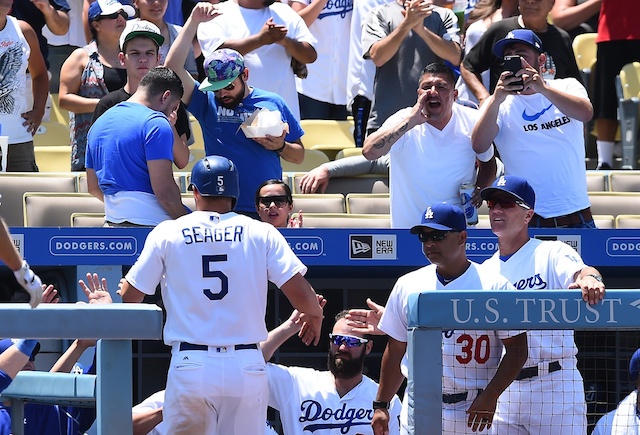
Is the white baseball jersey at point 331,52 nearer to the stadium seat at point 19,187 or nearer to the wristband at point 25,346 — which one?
the stadium seat at point 19,187

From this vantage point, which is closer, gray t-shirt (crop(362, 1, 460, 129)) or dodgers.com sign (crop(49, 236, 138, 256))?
dodgers.com sign (crop(49, 236, 138, 256))

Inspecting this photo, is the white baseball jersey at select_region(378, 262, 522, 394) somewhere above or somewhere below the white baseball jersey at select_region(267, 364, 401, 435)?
above

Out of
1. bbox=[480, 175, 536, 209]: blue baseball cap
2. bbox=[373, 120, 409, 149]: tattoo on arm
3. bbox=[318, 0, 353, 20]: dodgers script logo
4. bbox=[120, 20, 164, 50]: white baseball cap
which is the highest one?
bbox=[318, 0, 353, 20]: dodgers script logo

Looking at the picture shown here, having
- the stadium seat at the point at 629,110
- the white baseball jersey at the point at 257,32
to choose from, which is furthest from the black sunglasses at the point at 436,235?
the stadium seat at the point at 629,110

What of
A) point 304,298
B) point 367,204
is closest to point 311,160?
point 367,204

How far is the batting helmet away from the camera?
5.30 m

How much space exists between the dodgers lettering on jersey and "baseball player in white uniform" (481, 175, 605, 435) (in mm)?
1163

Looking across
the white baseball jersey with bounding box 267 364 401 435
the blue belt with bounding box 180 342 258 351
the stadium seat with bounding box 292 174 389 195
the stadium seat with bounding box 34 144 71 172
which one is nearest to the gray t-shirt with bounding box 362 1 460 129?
the stadium seat with bounding box 292 174 389 195

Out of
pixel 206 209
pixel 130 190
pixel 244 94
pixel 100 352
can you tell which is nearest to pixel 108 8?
pixel 244 94

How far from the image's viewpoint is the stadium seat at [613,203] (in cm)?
785

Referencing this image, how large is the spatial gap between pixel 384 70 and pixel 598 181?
1669mm

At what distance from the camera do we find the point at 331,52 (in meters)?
9.84

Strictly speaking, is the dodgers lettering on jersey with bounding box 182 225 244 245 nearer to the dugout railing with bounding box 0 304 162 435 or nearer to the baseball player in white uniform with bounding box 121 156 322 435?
the baseball player in white uniform with bounding box 121 156 322 435

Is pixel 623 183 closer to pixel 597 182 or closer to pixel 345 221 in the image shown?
pixel 597 182
